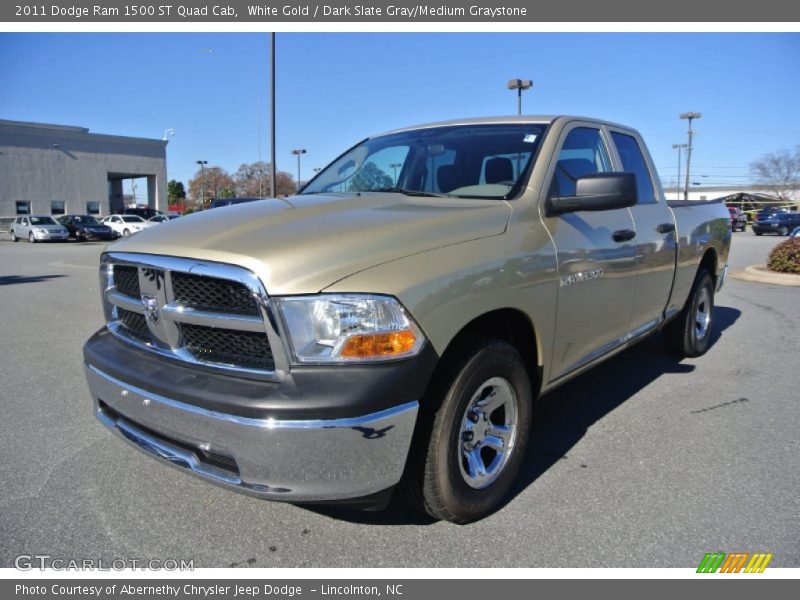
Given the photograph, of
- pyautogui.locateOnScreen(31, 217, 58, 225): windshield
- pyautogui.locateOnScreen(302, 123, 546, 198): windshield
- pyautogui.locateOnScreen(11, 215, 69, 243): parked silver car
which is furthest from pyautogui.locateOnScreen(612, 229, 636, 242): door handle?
pyautogui.locateOnScreen(31, 217, 58, 225): windshield

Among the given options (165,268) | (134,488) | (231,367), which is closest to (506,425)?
(231,367)

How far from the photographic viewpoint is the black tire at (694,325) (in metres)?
5.41

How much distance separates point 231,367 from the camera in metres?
2.31

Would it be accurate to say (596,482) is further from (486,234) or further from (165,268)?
(165,268)

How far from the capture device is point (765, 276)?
11.4 m

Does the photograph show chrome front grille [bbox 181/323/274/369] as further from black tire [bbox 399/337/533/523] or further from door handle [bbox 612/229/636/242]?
door handle [bbox 612/229/636/242]

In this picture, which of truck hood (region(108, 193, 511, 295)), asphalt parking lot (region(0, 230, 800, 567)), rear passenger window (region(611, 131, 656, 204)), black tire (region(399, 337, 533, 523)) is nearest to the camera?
truck hood (region(108, 193, 511, 295))

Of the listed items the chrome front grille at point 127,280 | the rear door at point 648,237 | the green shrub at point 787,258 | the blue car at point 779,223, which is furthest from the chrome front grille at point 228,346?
the blue car at point 779,223

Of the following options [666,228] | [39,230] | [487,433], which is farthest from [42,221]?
[487,433]

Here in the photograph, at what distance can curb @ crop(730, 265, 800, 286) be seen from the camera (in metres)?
10.8

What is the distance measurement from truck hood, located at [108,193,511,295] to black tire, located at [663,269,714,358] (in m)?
3.24

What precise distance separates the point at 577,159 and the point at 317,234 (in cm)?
193

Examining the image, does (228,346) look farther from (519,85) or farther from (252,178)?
(252,178)

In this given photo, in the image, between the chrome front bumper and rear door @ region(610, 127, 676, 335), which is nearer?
the chrome front bumper
